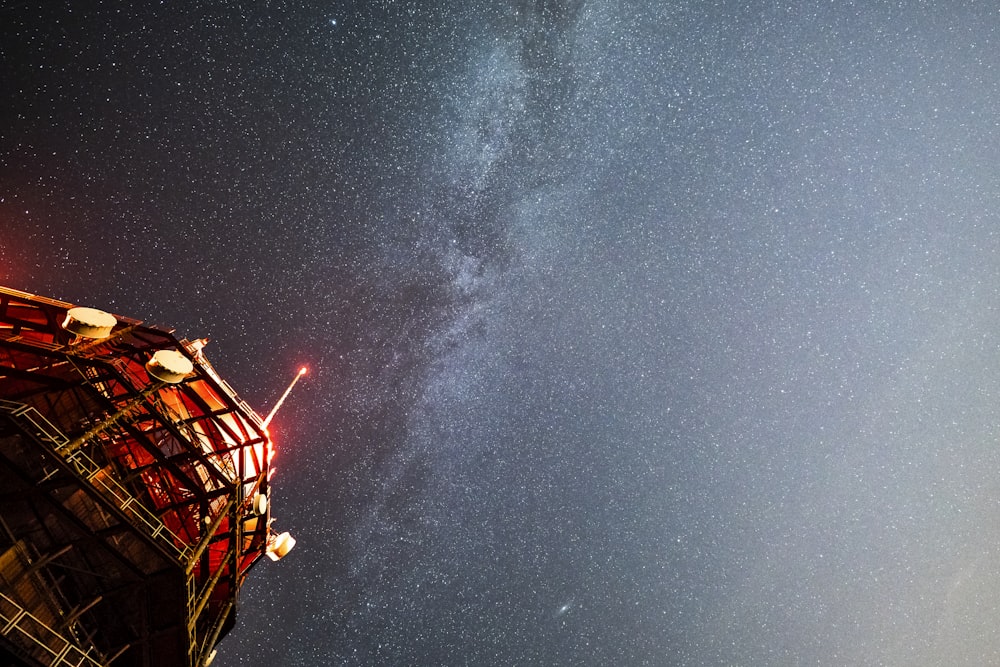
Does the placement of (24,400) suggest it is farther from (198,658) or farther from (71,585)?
(198,658)

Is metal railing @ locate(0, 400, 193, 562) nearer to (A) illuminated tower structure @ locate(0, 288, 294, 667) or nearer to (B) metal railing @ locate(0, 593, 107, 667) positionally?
(A) illuminated tower structure @ locate(0, 288, 294, 667)

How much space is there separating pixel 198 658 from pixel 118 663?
4.79ft

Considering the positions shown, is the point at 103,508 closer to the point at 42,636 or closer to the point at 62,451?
the point at 62,451

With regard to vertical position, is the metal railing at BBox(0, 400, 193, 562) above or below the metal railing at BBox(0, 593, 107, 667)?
above

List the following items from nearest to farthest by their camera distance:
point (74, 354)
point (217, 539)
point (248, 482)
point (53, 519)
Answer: point (53, 519) → point (74, 354) → point (217, 539) → point (248, 482)

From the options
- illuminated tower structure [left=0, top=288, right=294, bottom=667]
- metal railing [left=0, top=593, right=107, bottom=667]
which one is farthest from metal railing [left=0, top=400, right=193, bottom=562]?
metal railing [left=0, top=593, right=107, bottom=667]

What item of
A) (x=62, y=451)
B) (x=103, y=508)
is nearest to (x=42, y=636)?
(x=103, y=508)

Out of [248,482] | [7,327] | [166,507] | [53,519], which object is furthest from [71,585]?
[7,327]

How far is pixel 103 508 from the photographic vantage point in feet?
34.2

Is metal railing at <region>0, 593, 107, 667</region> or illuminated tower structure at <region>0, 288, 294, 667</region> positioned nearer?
metal railing at <region>0, 593, 107, 667</region>

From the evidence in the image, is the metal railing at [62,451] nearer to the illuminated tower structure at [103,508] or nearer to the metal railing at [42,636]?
the illuminated tower structure at [103,508]

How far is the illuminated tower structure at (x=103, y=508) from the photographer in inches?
377

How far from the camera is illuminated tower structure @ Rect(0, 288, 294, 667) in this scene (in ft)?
31.4

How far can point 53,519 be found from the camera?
10.4 metres
